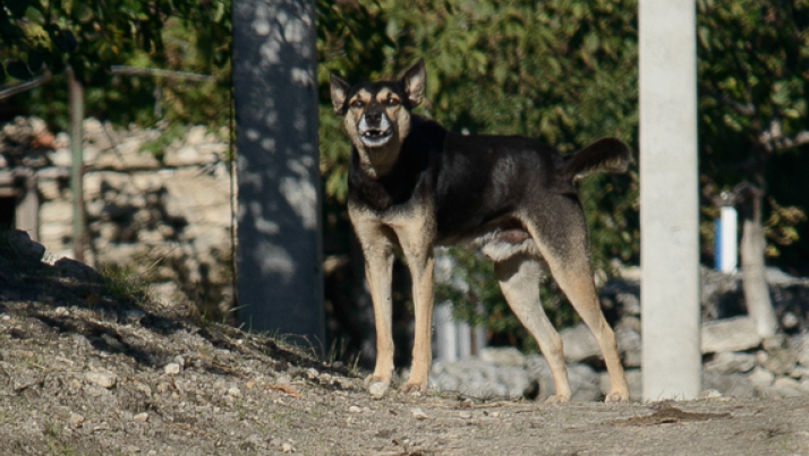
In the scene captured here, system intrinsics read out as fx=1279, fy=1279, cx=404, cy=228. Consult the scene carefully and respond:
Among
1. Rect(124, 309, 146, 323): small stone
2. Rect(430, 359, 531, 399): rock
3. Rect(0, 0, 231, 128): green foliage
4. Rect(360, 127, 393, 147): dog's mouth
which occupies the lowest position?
Rect(430, 359, 531, 399): rock

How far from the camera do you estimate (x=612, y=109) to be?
1134 centimetres

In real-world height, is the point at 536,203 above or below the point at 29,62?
below

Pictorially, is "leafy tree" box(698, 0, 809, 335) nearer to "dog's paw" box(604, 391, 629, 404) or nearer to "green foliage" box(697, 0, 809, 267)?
"green foliage" box(697, 0, 809, 267)

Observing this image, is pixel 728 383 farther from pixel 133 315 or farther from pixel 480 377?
pixel 133 315

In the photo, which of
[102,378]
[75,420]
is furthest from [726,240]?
[75,420]

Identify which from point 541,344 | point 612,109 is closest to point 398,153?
point 541,344

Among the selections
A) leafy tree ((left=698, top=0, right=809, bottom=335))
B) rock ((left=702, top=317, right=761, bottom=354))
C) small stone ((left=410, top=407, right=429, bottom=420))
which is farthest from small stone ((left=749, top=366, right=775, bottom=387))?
small stone ((left=410, top=407, right=429, bottom=420))

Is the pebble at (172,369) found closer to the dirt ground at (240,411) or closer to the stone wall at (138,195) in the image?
the dirt ground at (240,411)

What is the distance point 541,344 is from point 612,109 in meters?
4.59

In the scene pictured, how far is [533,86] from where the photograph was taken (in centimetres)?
1151

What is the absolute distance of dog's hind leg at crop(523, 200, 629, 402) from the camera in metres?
6.83

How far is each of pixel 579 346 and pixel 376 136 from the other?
19.4 feet

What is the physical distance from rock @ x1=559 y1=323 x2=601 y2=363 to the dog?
4574 millimetres

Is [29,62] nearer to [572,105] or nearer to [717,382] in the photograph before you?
[572,105]
